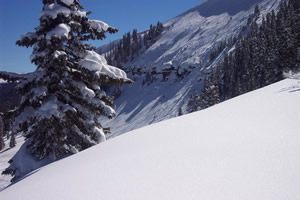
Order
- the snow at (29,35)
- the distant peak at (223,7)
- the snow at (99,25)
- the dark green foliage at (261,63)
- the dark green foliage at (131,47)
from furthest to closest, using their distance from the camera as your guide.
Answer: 1. the dark green foliage at (131,47)
2. the distant peak at (223,7)
3. the dark green foliage at (261,63)
4. the snow at (99,25)
5. the snow at (29,35)

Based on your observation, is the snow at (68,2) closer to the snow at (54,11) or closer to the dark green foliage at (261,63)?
the snow at (54,11)

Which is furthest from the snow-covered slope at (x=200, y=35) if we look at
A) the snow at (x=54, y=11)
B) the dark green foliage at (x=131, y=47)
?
the snow at (x=54, y=11)

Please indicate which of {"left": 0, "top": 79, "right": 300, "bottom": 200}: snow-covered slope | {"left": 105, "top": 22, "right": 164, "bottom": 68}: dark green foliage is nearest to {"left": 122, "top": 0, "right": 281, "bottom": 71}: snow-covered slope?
{"left": 105, "top": 22, "right": 164, "bottom": 68}: dark green foliage

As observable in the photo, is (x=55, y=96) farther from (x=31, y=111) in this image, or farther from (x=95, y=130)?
(x=95, y=130)

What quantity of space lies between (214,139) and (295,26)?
3236 cm

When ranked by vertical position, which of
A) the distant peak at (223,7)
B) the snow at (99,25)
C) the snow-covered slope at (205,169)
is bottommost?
the snow-covered slope at (205,169)

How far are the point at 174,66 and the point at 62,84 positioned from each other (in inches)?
3299

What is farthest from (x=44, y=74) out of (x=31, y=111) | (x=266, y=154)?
(x=266, y=154)

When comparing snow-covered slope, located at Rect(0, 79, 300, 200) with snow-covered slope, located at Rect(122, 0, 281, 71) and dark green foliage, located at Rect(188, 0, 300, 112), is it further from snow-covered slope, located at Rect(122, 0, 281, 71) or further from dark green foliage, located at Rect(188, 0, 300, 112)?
snow-covered slope, located at Rect(122, 0, 281, 71)

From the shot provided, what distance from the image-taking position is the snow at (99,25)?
7059mm

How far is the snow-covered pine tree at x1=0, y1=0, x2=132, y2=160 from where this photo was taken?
603cm

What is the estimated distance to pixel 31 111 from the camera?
6316mm

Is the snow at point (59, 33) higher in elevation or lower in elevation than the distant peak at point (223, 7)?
lower

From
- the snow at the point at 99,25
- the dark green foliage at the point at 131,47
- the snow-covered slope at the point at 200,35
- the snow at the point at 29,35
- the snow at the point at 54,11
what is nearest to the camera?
the snow at the point at 54,11
